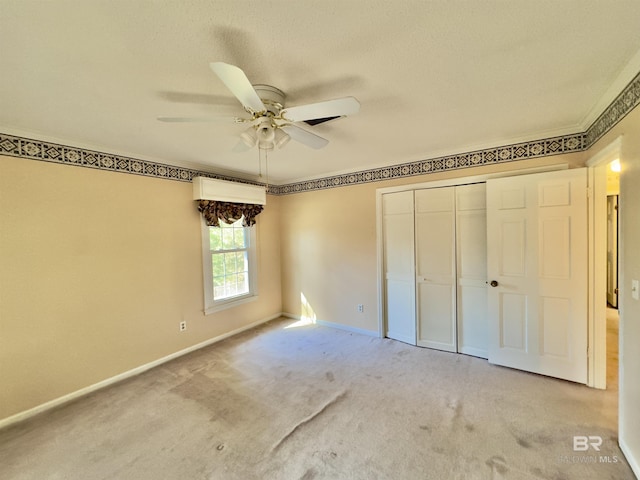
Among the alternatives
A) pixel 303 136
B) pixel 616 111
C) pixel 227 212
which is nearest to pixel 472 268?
pixel 616 111

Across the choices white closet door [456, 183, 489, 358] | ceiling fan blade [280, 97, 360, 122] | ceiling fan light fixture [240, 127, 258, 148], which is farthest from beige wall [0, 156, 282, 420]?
white closet door [456, 183, 489, 358]

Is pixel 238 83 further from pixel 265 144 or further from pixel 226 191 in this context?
pixel 226 191

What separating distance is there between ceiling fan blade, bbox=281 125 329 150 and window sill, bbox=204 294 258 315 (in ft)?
8.61

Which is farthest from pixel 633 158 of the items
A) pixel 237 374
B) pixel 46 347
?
pixel 46 347

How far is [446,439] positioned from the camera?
5.85 ft

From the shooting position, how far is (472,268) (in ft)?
9.60

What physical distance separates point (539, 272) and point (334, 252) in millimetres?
2352

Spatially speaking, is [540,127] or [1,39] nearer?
[1,39]

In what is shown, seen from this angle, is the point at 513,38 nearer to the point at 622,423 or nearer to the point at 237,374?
the point at 622,423

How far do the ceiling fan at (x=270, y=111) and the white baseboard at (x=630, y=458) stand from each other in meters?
2.53

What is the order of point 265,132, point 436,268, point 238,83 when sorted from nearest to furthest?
point 238,83
point 265,132
point 436,268

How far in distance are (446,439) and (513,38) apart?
237cm
